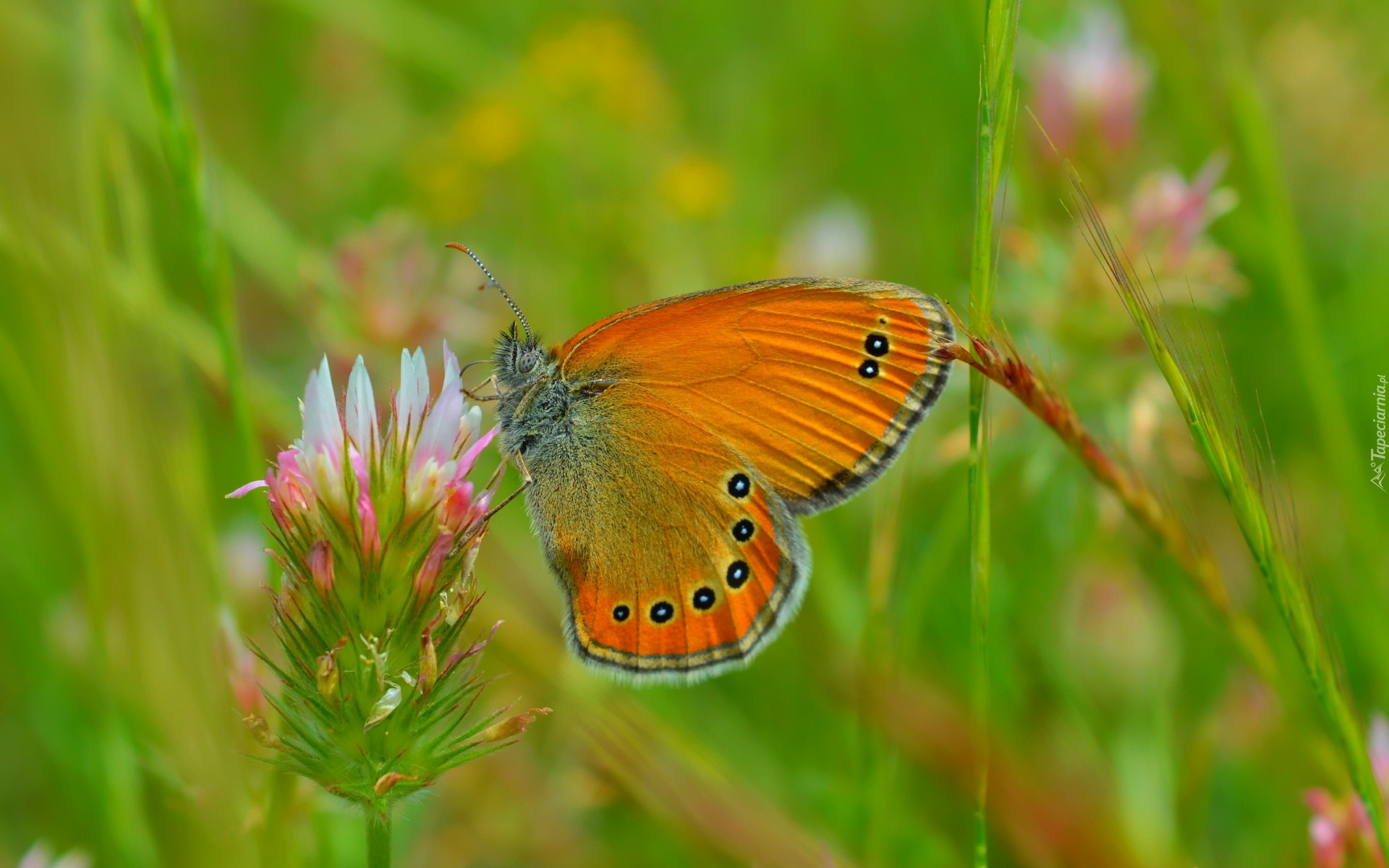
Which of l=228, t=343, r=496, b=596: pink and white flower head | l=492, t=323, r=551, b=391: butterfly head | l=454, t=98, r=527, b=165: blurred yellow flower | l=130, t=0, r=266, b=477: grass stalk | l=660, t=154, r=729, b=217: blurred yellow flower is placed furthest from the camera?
l=454, t=98, r=527, b=165: blurred yellow flower

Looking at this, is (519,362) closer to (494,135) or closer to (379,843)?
(379,843)

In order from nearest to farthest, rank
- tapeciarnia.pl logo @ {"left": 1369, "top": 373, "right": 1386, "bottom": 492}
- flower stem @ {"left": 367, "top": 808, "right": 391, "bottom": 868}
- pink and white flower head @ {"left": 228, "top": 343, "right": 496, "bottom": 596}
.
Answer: flower stem @ {"left": 367, "top": 808, "right": 391, "bottom": 868} → pink and white flower head @ {"left": 228, "top": 343, "right": 496, "bottom": 596} → tapeciarnia.pl logo @ {"left": 1369, "top": 373, "right": 1386, "bottom": 492}

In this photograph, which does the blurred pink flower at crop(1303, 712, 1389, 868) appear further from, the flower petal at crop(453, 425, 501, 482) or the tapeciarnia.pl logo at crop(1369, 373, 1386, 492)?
the tapeciarnia.pl logo at crop(1369, 373, 1386, 492)

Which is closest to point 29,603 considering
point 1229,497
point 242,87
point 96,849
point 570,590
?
point 96,849

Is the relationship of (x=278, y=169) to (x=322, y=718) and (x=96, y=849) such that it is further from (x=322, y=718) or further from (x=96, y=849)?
(x=322, y=718)

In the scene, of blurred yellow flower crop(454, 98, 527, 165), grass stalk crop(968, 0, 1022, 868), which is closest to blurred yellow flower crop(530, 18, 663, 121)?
blurred yellow flower crop(454, 98, 527, 165)

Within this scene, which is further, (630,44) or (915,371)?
(630,44)
